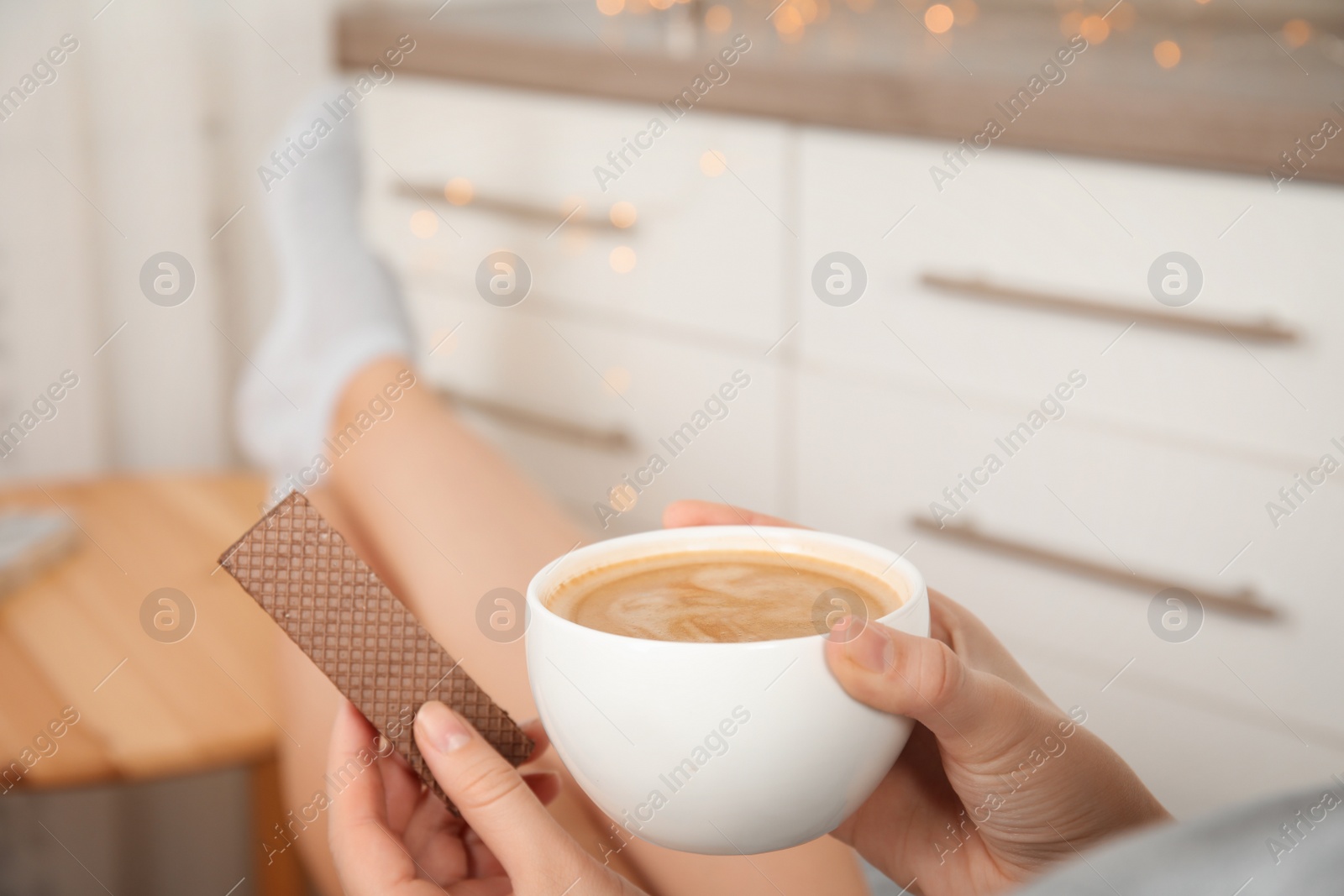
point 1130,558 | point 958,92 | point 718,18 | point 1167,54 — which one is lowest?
point 1130,558

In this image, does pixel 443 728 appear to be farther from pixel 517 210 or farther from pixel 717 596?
pixel 517 210

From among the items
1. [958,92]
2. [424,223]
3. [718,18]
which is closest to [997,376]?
[958,92]

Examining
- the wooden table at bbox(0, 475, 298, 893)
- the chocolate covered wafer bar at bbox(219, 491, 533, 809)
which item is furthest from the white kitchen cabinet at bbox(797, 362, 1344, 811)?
the chocolate covered wafer bar at bbox(219, 491, 533, 809)

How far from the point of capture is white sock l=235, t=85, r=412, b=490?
1.16 metres

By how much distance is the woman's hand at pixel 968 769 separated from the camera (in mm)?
376

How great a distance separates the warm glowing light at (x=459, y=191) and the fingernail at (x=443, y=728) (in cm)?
115

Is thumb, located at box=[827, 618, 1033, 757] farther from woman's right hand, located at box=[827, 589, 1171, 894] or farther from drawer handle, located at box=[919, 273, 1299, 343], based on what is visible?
drawer handle, located at box=[919, 273, 1299, 343]

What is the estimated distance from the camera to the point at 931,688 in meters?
0.38

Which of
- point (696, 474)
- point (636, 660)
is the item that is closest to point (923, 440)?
point (696, 474)

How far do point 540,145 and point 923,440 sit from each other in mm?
567

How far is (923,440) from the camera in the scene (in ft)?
3.71

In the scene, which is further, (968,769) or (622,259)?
(622,259)

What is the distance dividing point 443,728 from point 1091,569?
75 cm

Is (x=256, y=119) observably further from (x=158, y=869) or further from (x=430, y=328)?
(x=158, y=869)
